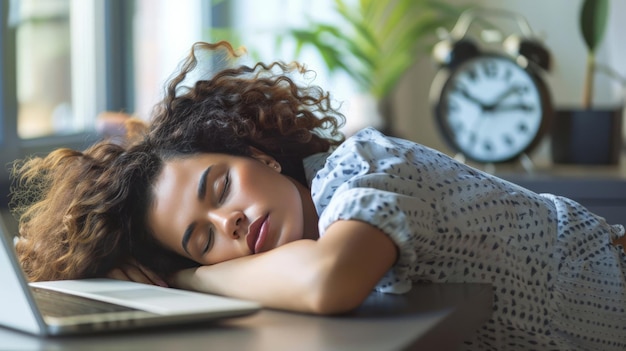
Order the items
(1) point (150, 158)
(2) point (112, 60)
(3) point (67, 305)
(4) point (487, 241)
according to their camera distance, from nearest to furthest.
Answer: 1. (3) point (67, 305)
2. (4) point (487, 241)
3. (1) point (150, 158)
4. (2) point (112, 60)

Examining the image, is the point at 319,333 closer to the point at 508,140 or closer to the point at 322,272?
the point at 322,272

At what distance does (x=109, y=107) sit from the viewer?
301 cm

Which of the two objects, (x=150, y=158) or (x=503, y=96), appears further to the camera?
(x=503, y=96)

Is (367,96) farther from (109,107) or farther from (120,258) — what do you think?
(120,258)

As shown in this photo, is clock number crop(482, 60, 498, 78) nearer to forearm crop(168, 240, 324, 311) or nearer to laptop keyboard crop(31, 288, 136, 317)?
forearm crop(168, 240, 324, 311)

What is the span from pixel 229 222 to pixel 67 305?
28 centimetres

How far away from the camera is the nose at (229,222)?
1158 millimetres

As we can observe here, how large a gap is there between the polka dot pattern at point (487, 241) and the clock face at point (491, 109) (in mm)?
1387

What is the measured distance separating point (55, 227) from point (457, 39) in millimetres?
1731

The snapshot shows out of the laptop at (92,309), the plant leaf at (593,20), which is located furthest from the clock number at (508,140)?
the laptop at (92,309)

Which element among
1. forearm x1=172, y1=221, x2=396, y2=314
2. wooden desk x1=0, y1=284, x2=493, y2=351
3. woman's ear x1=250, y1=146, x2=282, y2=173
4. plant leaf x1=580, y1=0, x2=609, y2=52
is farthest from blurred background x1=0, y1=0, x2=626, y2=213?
wooden desk x1=0, y1=284, x2=493, y2=351

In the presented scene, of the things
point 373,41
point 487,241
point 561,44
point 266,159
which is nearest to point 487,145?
point 373,41

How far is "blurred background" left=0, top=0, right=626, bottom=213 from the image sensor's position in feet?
8.10

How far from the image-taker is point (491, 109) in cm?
270
